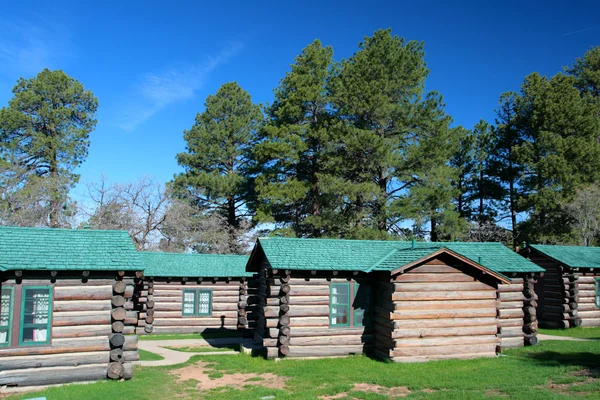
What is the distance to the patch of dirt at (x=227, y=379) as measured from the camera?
529 inches

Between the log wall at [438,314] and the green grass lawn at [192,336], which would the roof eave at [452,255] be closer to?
the log wall at [438,314]

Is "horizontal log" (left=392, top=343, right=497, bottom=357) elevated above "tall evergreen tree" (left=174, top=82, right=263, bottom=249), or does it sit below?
below

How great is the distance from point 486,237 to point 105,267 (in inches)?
1357

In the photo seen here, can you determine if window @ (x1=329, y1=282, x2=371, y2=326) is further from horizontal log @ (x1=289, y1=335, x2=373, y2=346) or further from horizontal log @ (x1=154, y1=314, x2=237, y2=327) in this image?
horizontal log @ (x1=154, y1=314, x2=237, y2=327)

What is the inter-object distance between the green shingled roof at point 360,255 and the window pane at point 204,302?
9.28 m

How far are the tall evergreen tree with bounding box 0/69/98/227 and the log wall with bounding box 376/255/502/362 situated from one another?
29.2m

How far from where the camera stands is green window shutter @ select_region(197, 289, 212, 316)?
2616 cm

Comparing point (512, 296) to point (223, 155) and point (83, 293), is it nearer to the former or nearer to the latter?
point (83, 293)

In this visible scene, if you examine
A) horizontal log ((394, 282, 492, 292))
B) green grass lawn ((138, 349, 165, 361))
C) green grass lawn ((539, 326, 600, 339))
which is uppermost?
horizontal log ((394, 282, 492, 292))

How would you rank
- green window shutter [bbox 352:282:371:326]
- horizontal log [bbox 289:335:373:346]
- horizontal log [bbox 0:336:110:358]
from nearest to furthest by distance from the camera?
horizontal log [bbox 0:336:110:358] < horizontal log [bbox 289:335:373:346] < green window shutter [bbox 352:282:371:326]

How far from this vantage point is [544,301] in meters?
26.5

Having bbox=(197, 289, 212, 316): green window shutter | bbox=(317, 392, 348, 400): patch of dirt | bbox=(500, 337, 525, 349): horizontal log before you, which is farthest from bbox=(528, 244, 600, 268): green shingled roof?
bbox=(197, 289, 212, 316): green window shutter

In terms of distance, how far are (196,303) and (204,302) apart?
45 centimetres

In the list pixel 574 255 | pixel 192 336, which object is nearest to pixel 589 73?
pixel 574 255
